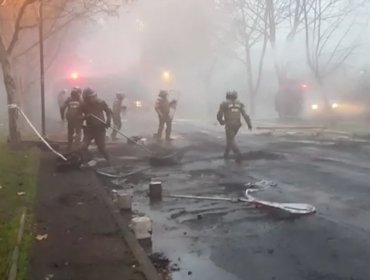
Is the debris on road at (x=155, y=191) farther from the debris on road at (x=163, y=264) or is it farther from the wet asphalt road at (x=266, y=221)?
the debris on road at (x=163, y=264)

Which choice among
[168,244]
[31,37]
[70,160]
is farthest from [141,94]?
[168,244]

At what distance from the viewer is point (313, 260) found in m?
6.39

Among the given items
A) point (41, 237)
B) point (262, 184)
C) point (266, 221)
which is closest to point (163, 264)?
point (41, 237)

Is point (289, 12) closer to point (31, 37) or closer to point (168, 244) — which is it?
point (31, 37)

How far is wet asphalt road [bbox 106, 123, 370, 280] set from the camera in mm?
6289

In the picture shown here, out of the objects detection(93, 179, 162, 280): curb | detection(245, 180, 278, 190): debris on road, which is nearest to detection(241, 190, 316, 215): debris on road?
detection(245, 180, 278, 190): debris on road

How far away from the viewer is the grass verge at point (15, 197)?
652 centimetres

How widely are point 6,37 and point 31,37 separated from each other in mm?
7204

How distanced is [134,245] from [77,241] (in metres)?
0.81

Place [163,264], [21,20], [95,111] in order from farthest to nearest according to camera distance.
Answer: [21,20] → [95,111] → [163,264]

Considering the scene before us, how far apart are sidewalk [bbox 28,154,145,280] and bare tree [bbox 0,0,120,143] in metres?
7.54

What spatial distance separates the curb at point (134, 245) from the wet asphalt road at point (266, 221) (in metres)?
0.29

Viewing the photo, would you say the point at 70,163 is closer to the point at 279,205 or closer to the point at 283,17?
the point at 279,205

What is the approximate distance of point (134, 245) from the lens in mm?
6918
